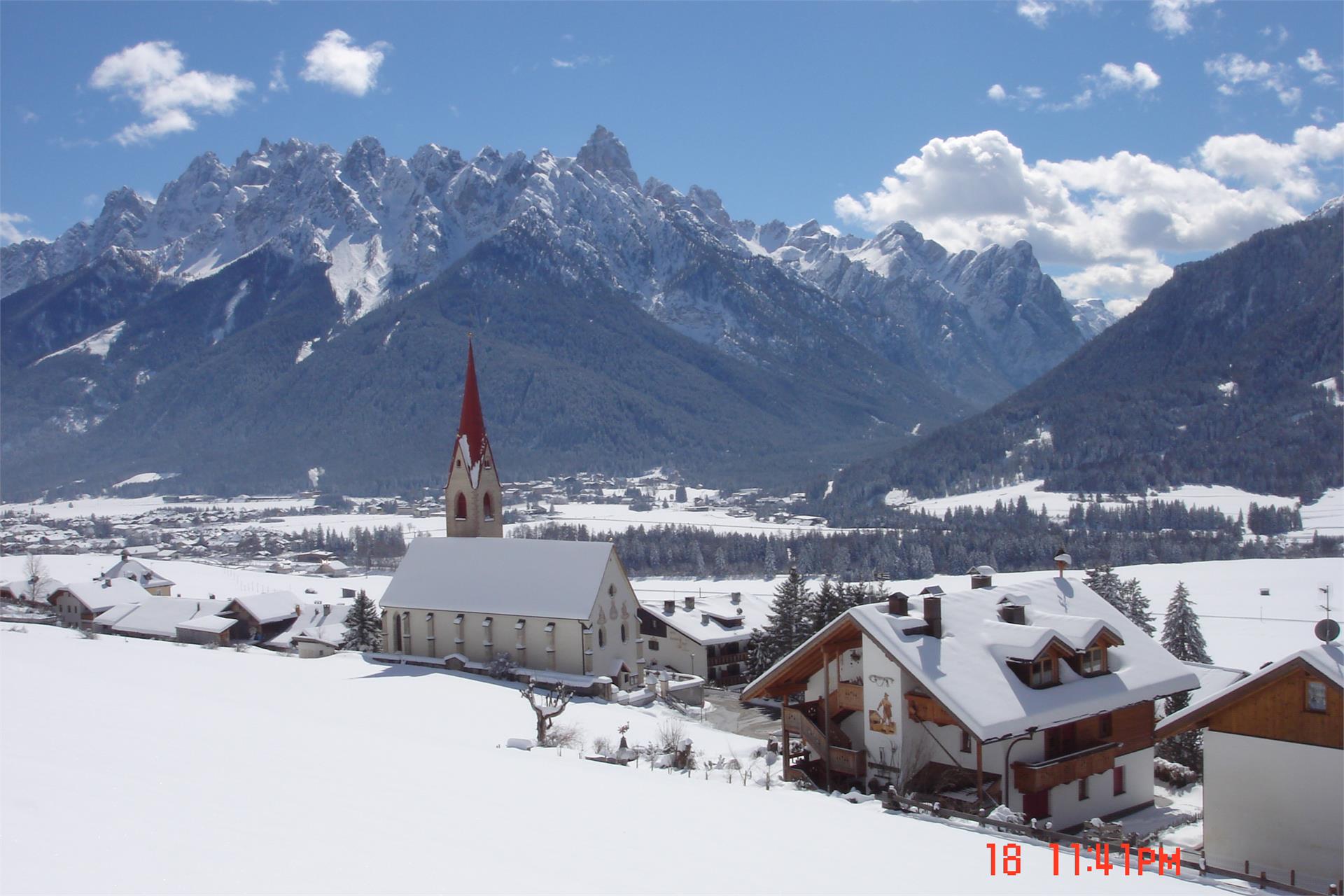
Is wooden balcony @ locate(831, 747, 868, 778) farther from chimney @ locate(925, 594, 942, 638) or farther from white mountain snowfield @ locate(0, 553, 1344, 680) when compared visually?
white mountain snowfield @ locate(0, 553, 1344, 680)

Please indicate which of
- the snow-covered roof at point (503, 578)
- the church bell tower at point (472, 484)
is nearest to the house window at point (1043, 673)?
the snow-covered roof at point (503, 578)

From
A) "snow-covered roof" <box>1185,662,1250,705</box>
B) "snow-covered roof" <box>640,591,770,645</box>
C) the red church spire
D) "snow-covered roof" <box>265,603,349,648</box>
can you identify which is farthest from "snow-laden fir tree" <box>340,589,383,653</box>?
"snow-covered roof" <box>1185,662,1250,705</box>

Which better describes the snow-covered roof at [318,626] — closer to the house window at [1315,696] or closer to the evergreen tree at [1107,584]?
the evergreen tree at [1107,584]

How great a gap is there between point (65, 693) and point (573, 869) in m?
12.5

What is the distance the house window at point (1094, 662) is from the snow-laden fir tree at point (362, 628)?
40495mm

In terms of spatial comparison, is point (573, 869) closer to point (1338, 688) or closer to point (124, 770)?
point (124, 770)

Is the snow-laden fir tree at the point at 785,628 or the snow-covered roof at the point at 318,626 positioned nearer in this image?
the snow-laden fir tree at the point at 785,628

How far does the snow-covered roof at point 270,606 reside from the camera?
2677 inches

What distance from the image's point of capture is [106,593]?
72.6m

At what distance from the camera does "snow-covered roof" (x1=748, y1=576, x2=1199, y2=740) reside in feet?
70.7

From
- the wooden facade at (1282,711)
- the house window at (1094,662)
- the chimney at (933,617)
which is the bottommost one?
the house window at (1094,662)

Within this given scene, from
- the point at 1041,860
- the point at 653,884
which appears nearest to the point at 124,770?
the point at 653,884

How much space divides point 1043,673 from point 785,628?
80.7ft
